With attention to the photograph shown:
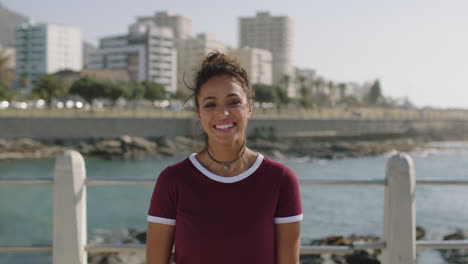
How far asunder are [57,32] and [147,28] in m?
27.4

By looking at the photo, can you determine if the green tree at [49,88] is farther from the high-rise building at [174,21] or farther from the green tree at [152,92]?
the high-rise building at [174,21]

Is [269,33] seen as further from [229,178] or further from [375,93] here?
[229,178]

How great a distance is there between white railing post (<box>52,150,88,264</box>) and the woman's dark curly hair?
131 cm

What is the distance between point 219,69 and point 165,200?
0.52m

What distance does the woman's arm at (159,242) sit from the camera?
1861mm

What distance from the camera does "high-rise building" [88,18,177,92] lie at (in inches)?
3812

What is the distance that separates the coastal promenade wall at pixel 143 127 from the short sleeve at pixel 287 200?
30.2 meters

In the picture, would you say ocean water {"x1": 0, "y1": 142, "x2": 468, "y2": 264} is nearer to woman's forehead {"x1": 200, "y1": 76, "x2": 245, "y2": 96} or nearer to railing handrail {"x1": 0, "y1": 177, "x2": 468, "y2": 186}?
railing handrail {"x1": 0, "y1": 177, "x2": 468, "y2": 186}

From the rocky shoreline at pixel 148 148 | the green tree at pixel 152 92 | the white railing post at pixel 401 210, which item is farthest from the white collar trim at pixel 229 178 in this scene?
the green tree at pixel 152 92

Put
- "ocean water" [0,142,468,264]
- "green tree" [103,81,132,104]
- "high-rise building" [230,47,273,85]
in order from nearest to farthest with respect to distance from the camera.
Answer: "ocean water" [0,142,468,264], "green tree" [103,81,132,104], "high-rise building" [230,47,273,85]

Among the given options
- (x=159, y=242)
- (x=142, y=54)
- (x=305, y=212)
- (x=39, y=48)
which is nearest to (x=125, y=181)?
(x=159, y=242)

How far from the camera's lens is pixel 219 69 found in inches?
73.8

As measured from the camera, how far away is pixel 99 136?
41.2 m

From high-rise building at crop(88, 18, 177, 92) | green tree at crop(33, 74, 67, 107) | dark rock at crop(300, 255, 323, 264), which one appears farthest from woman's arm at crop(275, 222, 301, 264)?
high-rise building at crop(88, 18, 177, 92)
